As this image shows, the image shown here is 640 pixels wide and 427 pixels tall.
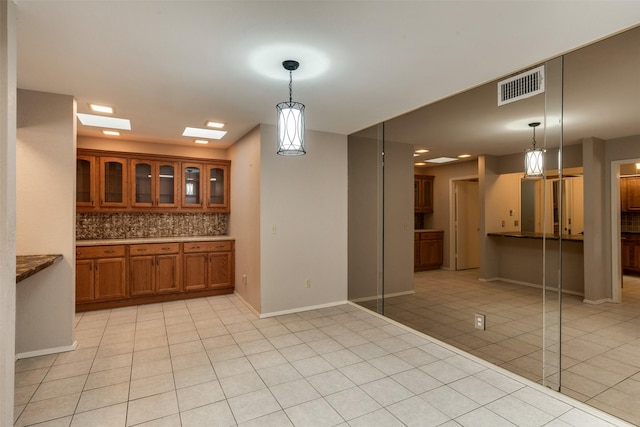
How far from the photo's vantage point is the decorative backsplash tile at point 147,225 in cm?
486

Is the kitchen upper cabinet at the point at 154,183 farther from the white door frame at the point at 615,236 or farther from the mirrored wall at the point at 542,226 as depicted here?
the white door frame at the point at 615,236

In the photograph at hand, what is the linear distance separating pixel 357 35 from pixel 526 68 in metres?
1.40

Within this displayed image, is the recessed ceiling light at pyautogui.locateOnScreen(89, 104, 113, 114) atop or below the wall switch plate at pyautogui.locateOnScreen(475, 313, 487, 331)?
atop

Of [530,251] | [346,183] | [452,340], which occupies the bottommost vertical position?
[452,340]

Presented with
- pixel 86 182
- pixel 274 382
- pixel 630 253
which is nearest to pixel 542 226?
pixel 630 253

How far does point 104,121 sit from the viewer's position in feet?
13.6

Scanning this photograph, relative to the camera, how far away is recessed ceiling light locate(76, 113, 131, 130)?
396cm

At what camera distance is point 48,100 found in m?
3.03

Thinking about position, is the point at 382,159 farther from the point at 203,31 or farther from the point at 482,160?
the point at 203,31

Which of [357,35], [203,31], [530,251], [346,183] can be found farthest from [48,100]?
[530,251]

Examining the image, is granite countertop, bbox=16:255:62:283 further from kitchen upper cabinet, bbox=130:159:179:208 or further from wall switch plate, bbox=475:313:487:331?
wall switch plate, bbox=475:313:487:331

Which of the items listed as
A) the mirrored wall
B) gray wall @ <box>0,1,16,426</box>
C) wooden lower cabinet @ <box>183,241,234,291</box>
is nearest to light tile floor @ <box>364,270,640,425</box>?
the mirrored wall

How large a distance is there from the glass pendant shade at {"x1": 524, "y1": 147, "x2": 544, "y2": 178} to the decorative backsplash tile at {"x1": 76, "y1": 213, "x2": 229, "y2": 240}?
4626 millimetres

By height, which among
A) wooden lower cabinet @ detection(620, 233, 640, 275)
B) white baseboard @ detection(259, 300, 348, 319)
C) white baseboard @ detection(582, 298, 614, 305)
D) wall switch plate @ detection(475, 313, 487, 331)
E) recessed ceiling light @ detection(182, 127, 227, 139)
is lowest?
white baseboard @ detection(259, 300, 348, 319)
